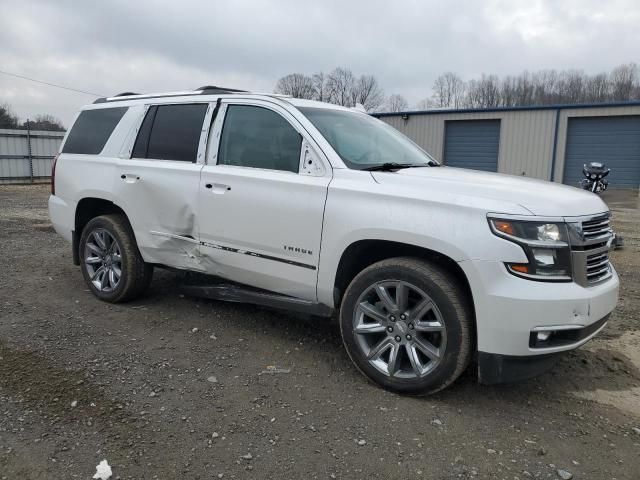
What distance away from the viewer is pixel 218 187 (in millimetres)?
4207

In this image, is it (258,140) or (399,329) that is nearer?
(399,329)

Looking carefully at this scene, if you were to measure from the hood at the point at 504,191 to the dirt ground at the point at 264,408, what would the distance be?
1274mm

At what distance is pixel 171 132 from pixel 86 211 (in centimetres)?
147

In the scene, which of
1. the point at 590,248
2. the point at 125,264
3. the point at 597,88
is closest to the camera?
the point at 590,248

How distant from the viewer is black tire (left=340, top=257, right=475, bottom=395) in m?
3.15

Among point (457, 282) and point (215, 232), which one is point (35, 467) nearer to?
point (215, 232)

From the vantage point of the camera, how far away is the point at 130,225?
16.5ft

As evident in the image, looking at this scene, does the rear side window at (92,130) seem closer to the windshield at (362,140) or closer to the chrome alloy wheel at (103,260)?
the chrome alloy wheel at (103,260)

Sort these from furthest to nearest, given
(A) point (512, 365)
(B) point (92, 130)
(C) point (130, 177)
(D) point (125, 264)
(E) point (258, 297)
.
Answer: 1. (B) point (92, 130)
2. (D) point (125, 264)
3. (C) point (130, 177)
4. (E) point (258, 297)
5. (A) point (512, 365)

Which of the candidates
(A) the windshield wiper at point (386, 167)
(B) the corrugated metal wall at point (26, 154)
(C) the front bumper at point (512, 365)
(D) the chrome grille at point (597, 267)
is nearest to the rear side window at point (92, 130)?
(A) the windshield wiper at point (386, 167)

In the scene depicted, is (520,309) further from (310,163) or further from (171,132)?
(171,132)

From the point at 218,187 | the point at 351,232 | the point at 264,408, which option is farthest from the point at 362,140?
the point at 264,408

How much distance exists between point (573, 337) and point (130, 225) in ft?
12.7

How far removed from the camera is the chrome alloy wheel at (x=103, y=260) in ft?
16.8
